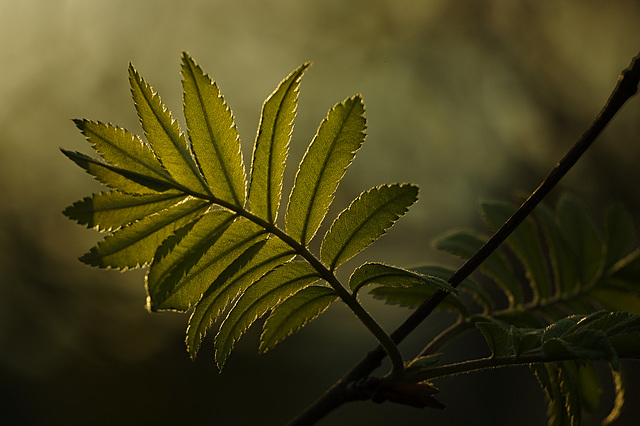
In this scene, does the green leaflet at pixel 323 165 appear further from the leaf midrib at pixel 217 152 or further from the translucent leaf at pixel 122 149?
the translucent leaf at pixel 122 149

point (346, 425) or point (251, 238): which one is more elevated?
point (251, 238)

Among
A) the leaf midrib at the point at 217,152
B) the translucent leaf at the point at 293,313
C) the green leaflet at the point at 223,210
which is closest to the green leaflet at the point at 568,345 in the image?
the green leaflet at the point at 223,210

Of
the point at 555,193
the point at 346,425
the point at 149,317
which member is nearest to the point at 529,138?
the point at 555,193

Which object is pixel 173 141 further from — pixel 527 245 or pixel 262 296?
pixel 527 245

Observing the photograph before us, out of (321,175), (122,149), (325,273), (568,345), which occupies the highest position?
(122,149)

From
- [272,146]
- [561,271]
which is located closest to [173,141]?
[272,146]

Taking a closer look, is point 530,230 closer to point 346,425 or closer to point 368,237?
point 368,237
